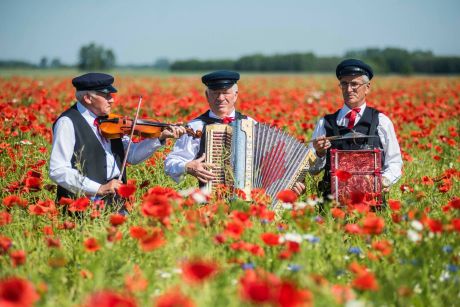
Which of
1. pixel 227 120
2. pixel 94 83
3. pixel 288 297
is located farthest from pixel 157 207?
pixel 227 120

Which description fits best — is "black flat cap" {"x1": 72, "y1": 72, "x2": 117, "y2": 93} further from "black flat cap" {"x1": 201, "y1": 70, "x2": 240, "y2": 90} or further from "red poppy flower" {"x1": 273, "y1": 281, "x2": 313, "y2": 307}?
"red poppy flower" {"x1": 273, "y1": 281, "x2": 313, "y2": 307}

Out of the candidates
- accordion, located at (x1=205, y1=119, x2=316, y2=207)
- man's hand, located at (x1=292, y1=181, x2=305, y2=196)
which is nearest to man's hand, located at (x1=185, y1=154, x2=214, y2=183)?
accordion, located at (x1=205, y1=119, x2=316, y2=207)

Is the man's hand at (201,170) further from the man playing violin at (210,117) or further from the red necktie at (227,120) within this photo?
the red necktie at (227,120)

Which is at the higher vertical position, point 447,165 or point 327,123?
point 327,123

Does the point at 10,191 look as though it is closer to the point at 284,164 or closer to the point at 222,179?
the point at 222,179

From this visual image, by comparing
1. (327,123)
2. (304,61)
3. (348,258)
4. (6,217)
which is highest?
(304,61)

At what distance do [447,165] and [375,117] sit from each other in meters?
2.42

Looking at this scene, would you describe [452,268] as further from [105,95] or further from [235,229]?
[105,95]

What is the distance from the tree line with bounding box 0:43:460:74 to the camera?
64.8m

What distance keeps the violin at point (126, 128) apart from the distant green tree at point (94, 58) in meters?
68.5

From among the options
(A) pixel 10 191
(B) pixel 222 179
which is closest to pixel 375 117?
(B) pixel 222 179

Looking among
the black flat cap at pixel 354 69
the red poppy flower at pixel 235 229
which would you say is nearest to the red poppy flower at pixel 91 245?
the red poppy flower at pixel 235 229

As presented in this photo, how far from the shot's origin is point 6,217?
2.89 metres

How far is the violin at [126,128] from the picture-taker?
419cm
